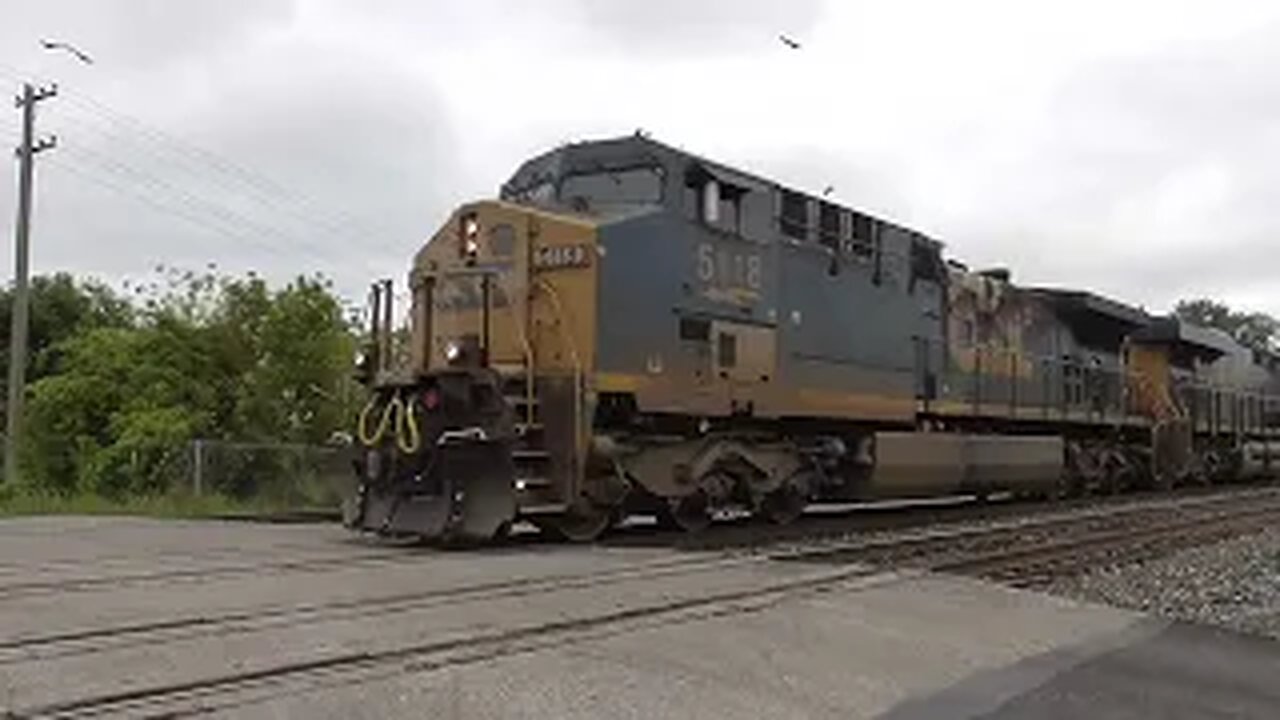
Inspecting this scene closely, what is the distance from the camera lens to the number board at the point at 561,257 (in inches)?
448

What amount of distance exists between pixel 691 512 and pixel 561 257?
2834mm

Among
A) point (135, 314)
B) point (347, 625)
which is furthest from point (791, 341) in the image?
point (135, 314)

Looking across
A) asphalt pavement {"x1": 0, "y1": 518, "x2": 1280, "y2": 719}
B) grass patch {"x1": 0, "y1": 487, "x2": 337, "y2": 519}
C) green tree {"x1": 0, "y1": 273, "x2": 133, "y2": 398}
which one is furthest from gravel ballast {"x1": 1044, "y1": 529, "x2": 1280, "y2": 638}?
green tree {"x1": 0, "y1": 273, "x2": 133, "y2": 398}

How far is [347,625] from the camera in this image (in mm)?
6410

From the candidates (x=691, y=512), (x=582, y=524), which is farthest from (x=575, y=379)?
(x=691, y=512)

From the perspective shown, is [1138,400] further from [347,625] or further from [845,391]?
[347,625]

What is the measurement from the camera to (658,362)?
39.2ft

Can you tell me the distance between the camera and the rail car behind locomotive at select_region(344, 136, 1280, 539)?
11055 millimetres

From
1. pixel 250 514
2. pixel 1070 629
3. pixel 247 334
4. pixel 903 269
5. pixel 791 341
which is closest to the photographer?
pixel 1070 629

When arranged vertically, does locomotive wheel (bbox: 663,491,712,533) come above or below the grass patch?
above

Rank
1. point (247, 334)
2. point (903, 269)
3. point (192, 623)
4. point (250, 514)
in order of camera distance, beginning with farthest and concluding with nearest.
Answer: point (247, 334) → point (903, 269) → point (250, 514) → point (192, 623)

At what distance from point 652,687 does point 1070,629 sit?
3.52 meters

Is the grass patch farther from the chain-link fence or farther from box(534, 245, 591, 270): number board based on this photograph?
box(534, 245, 591, 270): number board

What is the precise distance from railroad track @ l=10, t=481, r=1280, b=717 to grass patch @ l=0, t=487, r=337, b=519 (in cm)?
679
